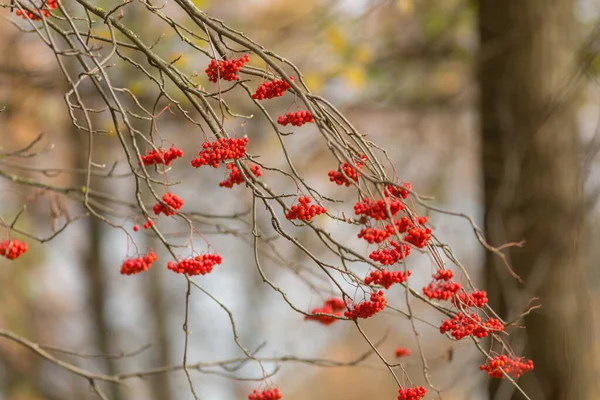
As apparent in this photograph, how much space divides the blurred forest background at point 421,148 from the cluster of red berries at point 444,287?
0.65 feet

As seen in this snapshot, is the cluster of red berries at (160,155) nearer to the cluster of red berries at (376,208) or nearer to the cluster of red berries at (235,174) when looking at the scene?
the cluster of red berries at (235,174)

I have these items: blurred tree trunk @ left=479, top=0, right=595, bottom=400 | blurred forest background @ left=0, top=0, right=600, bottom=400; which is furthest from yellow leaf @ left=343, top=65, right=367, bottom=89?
blurred tree trunk @ left=479, top=0, right=595, bottom=400

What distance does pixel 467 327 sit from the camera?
164 centimetres

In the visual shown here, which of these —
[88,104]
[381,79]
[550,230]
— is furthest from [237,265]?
[550,230]

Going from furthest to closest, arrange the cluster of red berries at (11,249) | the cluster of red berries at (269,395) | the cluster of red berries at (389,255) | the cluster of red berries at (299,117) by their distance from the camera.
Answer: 1. the cluster of red berries at (11,249)
2. the cluster of red berries at (269,395)
3. the cluster of red berries at (299,117)
4. the cluster of red berries at (389,255)

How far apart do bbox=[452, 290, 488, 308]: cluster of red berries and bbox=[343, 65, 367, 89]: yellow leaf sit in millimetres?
3409

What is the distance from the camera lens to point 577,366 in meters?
3.71

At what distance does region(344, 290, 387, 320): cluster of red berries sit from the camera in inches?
65.7

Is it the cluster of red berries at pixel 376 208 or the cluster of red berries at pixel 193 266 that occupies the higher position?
the cluster of red berries at pixel 193 266

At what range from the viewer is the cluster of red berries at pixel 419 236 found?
5.11ft

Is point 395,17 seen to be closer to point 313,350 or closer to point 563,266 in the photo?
point 563,266

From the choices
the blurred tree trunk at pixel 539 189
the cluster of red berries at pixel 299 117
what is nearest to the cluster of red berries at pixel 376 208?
the cluster of red berries at pixel 299 117

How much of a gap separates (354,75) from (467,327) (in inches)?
140

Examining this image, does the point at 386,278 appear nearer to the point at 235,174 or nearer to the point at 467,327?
the point at 467,327
